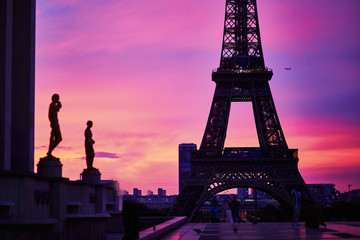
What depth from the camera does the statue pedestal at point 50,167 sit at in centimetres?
1950

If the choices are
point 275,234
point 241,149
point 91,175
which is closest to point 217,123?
point 241,149

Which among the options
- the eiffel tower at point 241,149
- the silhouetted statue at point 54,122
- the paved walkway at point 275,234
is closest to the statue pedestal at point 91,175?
the paved walkway at point 275,234

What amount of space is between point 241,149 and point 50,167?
63703mm

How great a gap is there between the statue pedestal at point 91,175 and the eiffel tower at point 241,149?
49791 millimetres

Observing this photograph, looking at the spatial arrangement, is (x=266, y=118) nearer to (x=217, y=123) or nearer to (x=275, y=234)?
(x=217, y=123)

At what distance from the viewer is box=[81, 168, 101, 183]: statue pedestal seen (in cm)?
2688

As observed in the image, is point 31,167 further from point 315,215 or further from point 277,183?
point 277,183

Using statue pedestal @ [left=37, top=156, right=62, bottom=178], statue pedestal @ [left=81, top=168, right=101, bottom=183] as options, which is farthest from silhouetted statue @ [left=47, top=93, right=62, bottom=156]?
statue pedestal @ [left=81, top=168, right=101, bottom=183]

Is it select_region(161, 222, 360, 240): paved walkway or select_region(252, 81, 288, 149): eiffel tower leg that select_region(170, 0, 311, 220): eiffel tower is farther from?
select_region(161, 222, 360, 240): paved walkway

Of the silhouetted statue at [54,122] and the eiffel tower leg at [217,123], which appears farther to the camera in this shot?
the eiffel tower leg at [217,123]

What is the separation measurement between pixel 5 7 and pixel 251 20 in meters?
61.6

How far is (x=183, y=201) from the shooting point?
77562mm

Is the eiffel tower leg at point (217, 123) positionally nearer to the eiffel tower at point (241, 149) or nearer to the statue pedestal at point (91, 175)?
the eiffel tower at point (241, 149)

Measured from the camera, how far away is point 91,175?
2705cm
